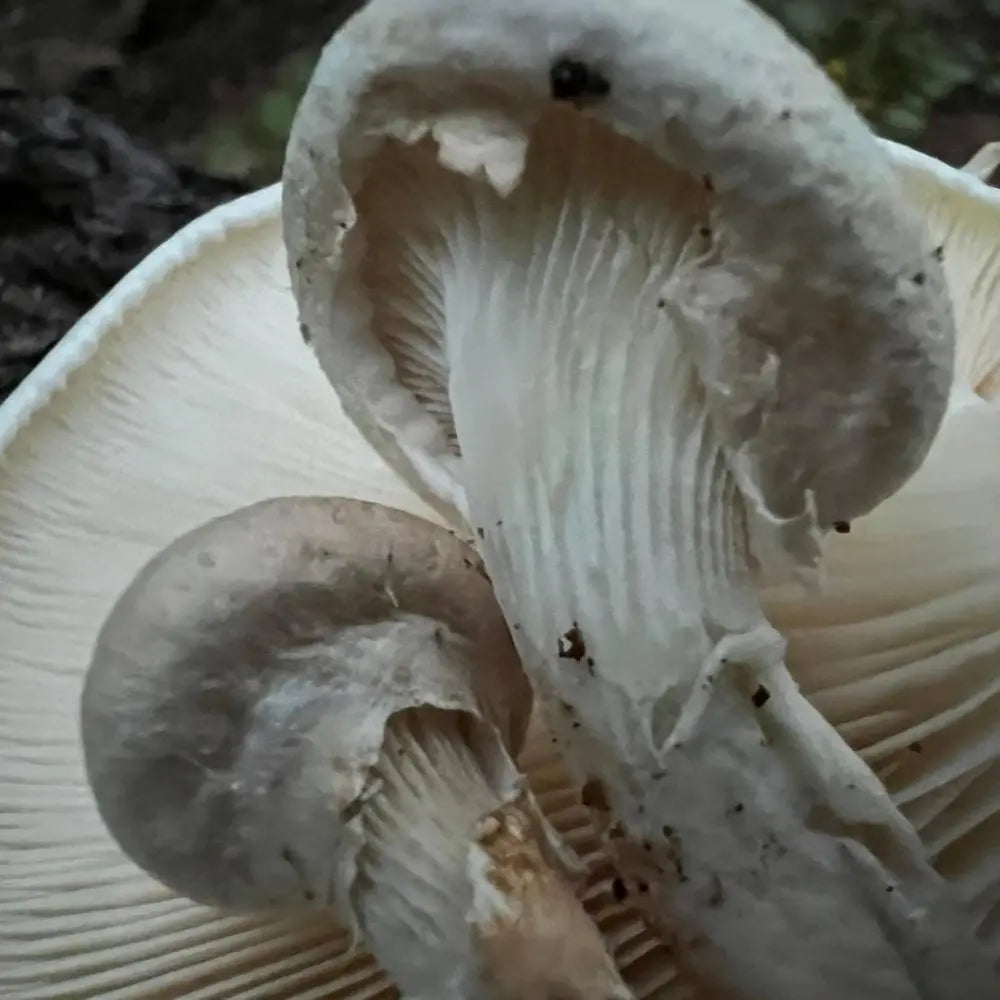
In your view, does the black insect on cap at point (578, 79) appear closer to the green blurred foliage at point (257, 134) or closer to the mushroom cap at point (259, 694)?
the mushroom cap at point (259, 694)

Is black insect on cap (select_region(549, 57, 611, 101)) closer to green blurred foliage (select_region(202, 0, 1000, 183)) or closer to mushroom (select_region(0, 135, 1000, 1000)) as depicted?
mushroom (select_region(0, 135, 1000, 1000))

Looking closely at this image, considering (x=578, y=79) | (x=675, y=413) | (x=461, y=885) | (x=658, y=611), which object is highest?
(x=578, y=79)

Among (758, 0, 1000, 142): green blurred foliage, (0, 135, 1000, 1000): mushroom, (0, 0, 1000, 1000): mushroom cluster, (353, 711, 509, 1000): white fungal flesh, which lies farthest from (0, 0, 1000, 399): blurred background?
(353, 711, 509, 1000): white fungal flesh

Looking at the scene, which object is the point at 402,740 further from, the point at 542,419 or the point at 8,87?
the point at 8,87

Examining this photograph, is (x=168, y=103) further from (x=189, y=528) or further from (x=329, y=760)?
(x=329, y=760)

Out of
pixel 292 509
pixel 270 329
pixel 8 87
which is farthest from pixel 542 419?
pixel 8 87

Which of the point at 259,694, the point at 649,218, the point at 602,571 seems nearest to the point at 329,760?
the point at 259,694

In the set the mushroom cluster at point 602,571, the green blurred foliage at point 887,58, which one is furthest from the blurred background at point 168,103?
the mushroom cluster at point 602,571
